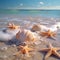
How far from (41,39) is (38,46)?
516 millimetres

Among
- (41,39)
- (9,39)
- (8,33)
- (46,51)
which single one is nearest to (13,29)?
(8,33)

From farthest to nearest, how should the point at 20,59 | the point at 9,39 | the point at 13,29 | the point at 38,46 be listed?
the point at 13,29 < the point at 9,39 < the point at 38,46 < the point at 20,59

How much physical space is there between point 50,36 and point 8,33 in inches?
46.7

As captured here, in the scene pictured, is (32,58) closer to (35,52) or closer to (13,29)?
(35,52)

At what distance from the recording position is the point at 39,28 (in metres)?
5.30

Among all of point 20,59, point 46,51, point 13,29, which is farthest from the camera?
point 13,29

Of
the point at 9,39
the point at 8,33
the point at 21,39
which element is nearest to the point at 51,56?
the point at 21,39

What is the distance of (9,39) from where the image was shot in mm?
4391

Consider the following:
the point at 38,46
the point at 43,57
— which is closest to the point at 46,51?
the point at 43,57

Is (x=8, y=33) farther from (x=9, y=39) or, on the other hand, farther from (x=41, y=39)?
(x=41, y=39)

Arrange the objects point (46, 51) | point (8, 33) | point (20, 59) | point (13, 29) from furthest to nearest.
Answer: point (13, 29)
point (8, 33)
point (46, 51)
point (20, 59)

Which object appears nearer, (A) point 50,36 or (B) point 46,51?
(B) point 46,51

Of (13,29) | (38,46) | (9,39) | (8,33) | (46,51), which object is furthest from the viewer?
(13,29)

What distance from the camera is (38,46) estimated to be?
156 inches
